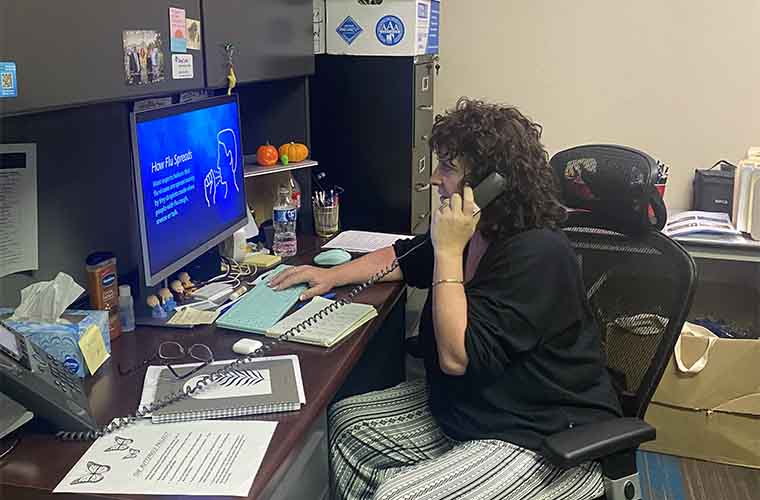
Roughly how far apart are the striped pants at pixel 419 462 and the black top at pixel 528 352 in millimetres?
60

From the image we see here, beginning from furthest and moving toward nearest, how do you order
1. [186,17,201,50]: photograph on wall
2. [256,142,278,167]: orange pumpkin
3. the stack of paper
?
the stack of paper < [256,142,278,167]: orange pumpkin < [186,17,201,50]: photograph on wall

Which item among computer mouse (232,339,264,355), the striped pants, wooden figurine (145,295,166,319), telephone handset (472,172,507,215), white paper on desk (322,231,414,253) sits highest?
telephone handset (472,172,507,215)

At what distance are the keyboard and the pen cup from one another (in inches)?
21.5

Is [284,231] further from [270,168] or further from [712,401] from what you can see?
[712,401]

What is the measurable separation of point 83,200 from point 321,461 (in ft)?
2.68

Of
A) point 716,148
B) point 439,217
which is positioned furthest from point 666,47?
point 439,217

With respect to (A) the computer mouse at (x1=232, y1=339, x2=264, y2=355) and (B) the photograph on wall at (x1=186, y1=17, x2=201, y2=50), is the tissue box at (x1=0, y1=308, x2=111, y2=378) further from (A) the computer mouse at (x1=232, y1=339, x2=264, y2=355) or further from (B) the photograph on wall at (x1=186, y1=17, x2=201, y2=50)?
(B) the photograph on wall at (x1=186, y1=17, x2=201, y2=50)

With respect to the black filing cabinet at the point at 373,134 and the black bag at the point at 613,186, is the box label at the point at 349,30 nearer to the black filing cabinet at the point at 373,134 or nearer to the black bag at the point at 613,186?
the black filing cabinet at the point at 373,134

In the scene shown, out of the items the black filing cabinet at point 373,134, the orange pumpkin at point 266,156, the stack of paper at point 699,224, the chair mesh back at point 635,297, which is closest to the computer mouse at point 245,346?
the chair mesh back at point 635,297

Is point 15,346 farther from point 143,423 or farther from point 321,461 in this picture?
point 321,461

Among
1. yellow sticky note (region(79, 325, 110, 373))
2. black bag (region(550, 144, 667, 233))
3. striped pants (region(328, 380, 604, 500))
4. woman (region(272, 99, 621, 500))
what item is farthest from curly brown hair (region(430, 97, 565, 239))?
yellow sticky note (region(79, 325, 110, 373))

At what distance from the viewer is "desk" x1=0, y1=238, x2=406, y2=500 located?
3.82 feet

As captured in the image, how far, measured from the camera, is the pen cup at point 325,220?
2.53 meters

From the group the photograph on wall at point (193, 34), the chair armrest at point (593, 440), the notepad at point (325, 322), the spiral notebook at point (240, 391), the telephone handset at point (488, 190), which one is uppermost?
the photograph on wall at point (193, 34)
